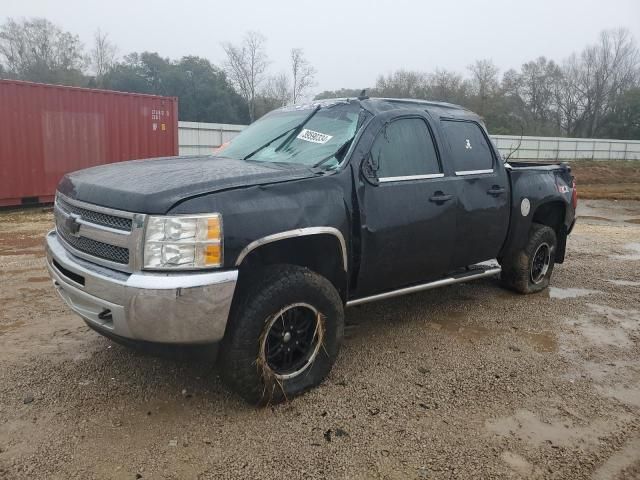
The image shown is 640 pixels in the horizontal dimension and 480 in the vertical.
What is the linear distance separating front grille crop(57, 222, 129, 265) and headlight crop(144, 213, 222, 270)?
198 mm

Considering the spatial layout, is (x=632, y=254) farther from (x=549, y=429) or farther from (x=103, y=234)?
(x=103, y=234)

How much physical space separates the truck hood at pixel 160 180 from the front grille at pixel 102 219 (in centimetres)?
6

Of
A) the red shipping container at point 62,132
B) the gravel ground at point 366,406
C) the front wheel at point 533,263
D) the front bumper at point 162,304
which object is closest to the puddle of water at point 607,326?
the gravel ground at point 366,406

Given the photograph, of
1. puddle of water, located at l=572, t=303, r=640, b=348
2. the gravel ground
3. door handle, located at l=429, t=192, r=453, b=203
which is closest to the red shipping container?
the gravel ground

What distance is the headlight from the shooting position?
2766 mm

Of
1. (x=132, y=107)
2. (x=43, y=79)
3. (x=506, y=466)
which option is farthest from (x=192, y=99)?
(x=506, y=466)

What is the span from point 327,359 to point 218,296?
100 cm

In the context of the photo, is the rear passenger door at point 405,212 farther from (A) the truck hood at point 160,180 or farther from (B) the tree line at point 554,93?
(B) the tree line at point 554,93

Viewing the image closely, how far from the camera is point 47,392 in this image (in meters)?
3.34

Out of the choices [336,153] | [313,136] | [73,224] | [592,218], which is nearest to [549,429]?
[336,153]

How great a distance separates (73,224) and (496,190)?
135 inches

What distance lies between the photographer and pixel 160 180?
3.08 meters

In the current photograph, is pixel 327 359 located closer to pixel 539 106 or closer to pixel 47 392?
pixel 47 392

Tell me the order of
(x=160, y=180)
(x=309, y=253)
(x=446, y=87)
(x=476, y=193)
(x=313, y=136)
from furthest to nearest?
(x=446, y=87) → (x=476, y=193) → (x=313, y=136) → (x=309, y=253) → (x=160, y=180)
